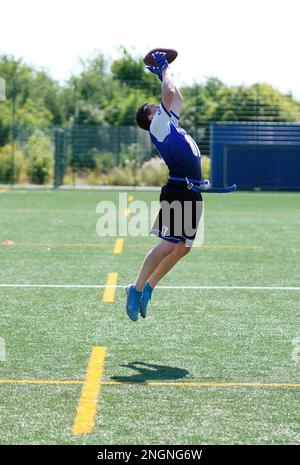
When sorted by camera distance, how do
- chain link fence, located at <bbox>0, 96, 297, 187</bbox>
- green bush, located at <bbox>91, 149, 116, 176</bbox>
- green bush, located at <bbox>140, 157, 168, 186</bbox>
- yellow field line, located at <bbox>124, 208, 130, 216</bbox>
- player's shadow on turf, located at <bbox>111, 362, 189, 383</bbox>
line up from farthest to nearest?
green bush, located at <bbox>91, 149, 116, 176</bbox> < chain link fence, located at <bbox>0, 96, 297, 187</bbox> < green bush, located at <bbox>140, 157, 168, 186</bbox> < yellow field line, located at <bbox>124, 208, 130, 216</bbox> < player's shadow on turf, located at <bbox>111, 362, 189, 383</bbox>

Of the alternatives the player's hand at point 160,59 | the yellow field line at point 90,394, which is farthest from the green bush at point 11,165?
the yellow field line at point 90,394

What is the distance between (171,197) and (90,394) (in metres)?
2.20

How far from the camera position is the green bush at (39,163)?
128 ft

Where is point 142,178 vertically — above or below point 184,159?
below

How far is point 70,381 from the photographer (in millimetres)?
5691

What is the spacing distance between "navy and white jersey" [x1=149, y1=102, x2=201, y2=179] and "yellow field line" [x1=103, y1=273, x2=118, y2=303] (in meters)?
2.05

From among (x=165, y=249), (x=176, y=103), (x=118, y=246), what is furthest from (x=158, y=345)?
(x=118, y=246)

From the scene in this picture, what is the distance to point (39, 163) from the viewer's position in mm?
39000

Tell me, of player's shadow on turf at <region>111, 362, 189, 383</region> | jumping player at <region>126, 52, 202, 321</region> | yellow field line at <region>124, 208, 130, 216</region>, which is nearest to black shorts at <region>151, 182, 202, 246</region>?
jumping player at <region>126, 52, 202, 321</region>

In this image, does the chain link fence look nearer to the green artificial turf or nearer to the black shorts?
the green artificial turf

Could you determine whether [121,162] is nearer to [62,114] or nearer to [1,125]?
[1,125]

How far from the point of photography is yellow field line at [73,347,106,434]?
4762 mm
